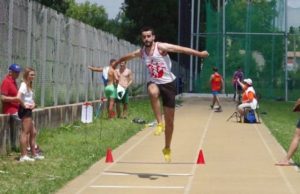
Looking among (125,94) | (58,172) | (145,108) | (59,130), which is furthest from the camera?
(145,108)

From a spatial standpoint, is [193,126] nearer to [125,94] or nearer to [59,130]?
[125,94]

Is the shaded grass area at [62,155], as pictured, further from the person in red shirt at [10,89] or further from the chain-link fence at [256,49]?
the chain-link fence at [256,49]

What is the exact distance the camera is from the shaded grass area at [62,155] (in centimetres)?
1096

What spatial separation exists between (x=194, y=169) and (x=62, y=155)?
2720 millimetres

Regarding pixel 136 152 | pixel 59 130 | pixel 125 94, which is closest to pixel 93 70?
pixel 125 94

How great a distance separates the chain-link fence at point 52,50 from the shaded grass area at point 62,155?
1.26m

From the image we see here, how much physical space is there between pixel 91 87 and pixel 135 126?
5324mm

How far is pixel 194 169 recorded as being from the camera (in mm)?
12891

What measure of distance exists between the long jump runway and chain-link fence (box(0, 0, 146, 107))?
278 cm

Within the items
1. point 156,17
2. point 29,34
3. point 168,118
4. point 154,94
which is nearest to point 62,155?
point 168,118

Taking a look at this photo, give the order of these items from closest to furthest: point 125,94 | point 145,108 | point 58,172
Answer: point 58,172 < point 125,94 < point 145,108

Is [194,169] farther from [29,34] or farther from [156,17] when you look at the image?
[156,17]

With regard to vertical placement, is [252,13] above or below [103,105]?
above

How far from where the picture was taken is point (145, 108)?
29.4m
